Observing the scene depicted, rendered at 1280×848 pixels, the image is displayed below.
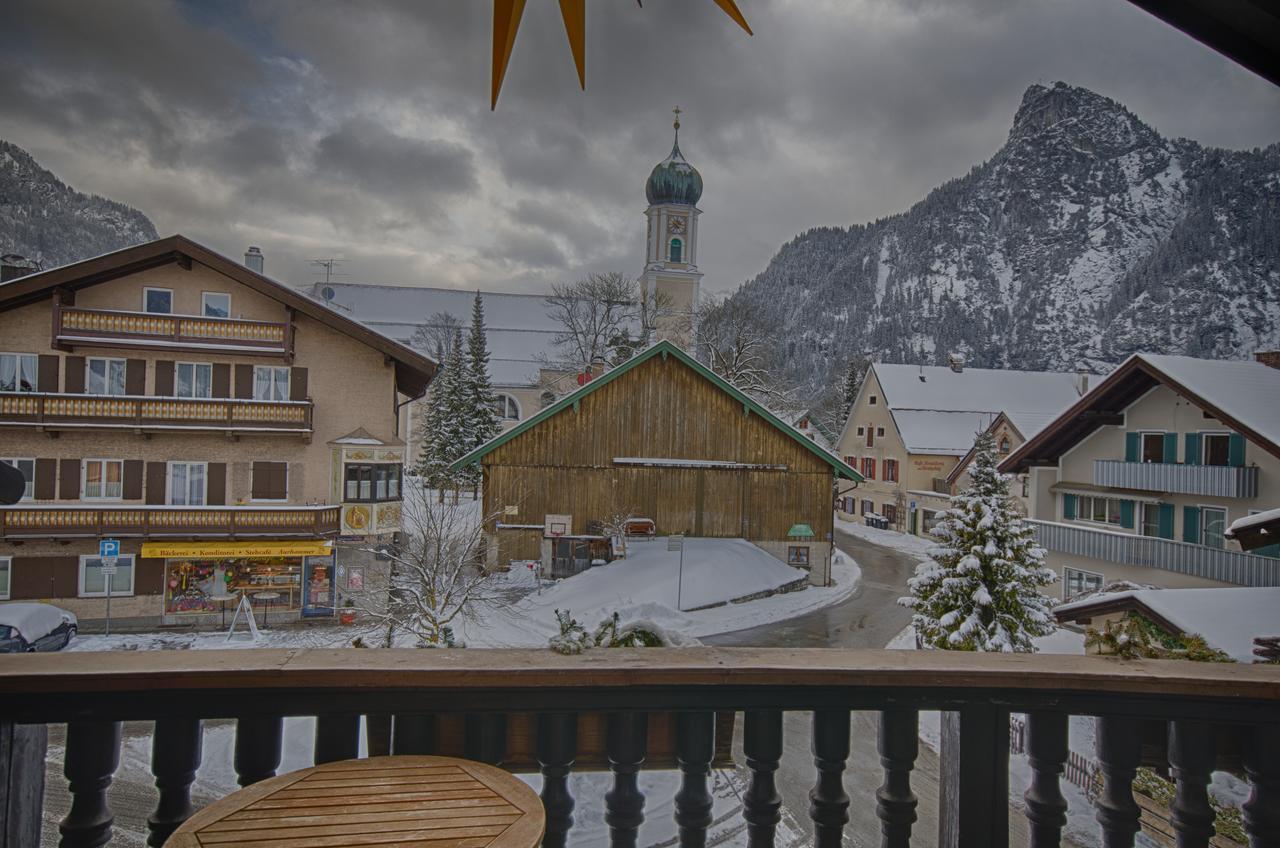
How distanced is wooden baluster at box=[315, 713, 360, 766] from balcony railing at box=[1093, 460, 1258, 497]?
66.3 ft

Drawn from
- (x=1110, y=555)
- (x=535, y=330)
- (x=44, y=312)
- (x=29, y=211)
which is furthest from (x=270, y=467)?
(x=535, y=330)

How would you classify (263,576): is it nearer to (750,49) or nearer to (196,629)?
(196,629)

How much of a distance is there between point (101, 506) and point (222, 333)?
5.00 metres

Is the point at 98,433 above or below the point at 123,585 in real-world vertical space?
above

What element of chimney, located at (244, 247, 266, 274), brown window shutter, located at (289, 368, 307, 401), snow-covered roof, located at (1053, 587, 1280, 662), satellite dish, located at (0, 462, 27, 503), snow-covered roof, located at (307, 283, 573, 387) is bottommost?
snow-covered roof, located at (1053, 587, 1280, 662)

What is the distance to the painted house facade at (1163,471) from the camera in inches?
623

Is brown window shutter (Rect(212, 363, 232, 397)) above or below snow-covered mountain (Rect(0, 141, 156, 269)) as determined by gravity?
below

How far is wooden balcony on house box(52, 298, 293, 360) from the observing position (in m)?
16.9

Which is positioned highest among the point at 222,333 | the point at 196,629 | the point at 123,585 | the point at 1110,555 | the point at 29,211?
the point at 29,211

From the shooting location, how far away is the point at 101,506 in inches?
668

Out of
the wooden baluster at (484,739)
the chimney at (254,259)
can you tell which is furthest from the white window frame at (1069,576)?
the chimney at (254,259)

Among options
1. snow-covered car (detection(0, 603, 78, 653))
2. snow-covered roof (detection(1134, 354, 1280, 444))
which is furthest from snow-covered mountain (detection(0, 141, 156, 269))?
snow-covered roof (detection(1134, 354, 1280, 444))

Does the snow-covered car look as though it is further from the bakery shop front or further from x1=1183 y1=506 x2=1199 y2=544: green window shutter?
x1=1183 y1=506 x2=1199 y2=544: green window shutter

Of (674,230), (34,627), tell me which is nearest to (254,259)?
(34,627)
